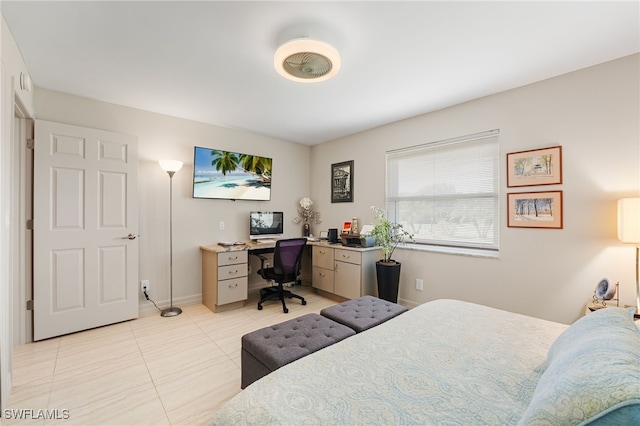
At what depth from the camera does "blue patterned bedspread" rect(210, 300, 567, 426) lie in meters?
0.87

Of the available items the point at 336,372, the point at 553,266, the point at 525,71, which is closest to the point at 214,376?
the point at 336,372

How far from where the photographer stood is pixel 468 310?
1.81 metres

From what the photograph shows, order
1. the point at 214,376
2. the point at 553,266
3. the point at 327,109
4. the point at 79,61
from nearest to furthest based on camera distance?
the point at 214,376
the point at 79,61
the point at 553,266
the point at 327,109

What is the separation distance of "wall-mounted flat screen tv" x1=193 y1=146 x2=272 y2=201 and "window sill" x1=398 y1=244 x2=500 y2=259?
2.26m

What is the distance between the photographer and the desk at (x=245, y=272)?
334cm

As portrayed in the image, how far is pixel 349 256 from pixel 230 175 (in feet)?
6.60

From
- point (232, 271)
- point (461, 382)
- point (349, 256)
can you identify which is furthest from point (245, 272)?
point (461, 382)

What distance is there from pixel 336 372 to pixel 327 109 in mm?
2825

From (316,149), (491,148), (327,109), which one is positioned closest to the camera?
(491,148)

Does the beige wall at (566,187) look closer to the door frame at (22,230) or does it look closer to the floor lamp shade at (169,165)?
the floor lamp shade at (169,165)

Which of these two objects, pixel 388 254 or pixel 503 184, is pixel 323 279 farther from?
pixel 503 184

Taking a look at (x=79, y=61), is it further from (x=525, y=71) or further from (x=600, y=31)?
(x=600, y=31)

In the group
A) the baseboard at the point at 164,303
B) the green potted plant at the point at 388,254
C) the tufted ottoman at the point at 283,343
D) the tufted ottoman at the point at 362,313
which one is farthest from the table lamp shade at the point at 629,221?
the baseboard at the point at 164,303

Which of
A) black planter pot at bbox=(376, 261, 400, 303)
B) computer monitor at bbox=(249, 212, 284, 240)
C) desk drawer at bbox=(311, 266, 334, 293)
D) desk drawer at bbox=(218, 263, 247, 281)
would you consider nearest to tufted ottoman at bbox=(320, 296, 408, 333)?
black planter pot at bbox=(376, 261, 400, 303)
